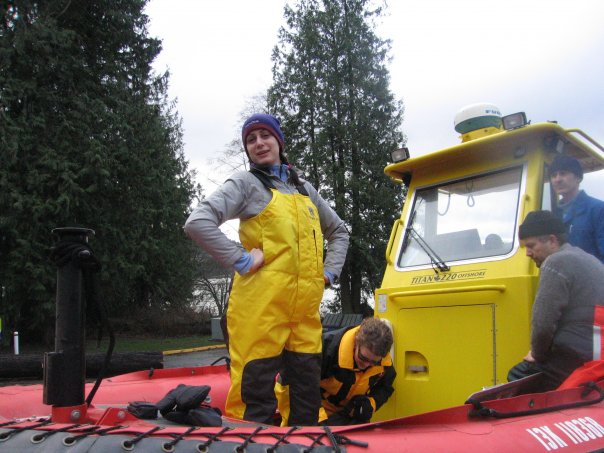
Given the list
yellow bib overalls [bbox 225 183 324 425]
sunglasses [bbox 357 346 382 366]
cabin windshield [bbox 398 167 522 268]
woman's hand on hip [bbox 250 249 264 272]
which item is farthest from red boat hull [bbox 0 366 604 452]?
cabin windshield [bbox 398 167 522 268]

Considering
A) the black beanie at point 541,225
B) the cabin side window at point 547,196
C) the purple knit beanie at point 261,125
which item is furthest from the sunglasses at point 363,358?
the cabin side window at point 547,196

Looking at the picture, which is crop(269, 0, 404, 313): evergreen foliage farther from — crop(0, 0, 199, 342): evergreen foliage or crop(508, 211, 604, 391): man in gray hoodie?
crop(508, 211, 604, 391): man in gray hoodie

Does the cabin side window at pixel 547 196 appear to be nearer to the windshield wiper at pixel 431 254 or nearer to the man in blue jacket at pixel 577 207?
the man in blue jacket at pixel 577 207

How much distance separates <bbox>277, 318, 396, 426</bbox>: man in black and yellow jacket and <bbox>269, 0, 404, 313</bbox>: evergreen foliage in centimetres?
1945

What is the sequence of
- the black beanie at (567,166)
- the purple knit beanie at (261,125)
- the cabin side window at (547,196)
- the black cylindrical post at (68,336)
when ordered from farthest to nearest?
the cabin side window at (547,196)
the black beanie at (567,166)
the purple knit beanie at (261,125)
the black cylindrical post at (68,336)

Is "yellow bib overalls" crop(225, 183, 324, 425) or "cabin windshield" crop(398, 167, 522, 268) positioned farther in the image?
"cabin windshield" crop(398, 167, 522, 268)

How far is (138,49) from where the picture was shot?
1998 centimetres

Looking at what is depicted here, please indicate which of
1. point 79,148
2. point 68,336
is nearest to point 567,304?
point 68,336

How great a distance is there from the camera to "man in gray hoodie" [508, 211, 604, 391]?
3.00 metres

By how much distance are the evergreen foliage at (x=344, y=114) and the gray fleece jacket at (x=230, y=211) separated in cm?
2010

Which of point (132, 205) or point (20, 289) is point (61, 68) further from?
point (20, 289)

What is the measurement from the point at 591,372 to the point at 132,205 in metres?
17.4

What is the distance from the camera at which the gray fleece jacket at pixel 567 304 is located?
3.01 metres

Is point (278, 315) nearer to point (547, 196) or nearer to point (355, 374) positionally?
point (355, 374)
